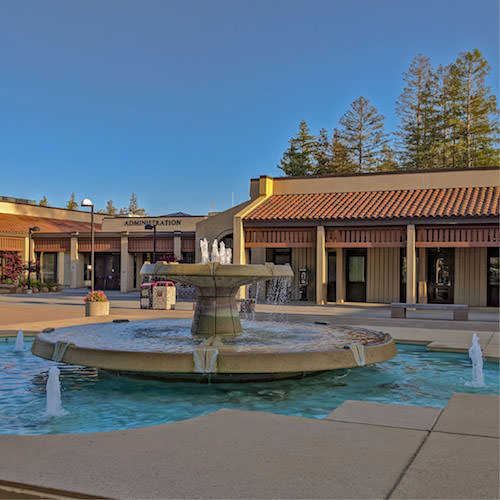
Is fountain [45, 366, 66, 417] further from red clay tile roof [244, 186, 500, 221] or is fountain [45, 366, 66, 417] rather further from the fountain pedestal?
red clay tile roof [244, 186, 500, 221]

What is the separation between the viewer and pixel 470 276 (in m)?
26.0

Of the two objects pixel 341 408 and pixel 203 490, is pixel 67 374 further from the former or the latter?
pixel 203 490

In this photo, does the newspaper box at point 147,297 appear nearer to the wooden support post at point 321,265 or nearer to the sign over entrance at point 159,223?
the wooden support post at point 321,265

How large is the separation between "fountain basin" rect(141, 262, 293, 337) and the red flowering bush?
31546mm

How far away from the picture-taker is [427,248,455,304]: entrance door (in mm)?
26406

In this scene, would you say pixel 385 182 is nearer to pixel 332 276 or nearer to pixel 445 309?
pixel 332 276

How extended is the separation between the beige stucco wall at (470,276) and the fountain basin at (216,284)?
56.8ft

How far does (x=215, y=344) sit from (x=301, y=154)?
51382 mm

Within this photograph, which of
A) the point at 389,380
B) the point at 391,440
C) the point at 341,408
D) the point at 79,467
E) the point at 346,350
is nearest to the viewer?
the point at 79,467

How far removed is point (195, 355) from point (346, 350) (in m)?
2.22

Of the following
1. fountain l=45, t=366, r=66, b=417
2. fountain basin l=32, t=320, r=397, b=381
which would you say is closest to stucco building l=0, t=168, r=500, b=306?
fountain basin l=32, t=320, r=397, b=381

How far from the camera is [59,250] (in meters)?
41.5

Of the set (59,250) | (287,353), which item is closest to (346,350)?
(287,353)

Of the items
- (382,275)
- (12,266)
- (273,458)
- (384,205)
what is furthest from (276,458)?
(12,266)
